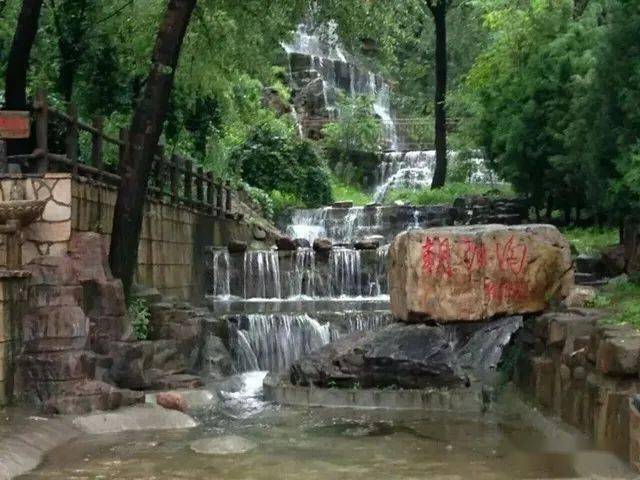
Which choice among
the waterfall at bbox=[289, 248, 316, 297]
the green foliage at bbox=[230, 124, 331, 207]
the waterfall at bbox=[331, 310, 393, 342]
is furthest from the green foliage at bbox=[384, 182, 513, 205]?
the waterfall at bbox=[331, 310, 393, 342]

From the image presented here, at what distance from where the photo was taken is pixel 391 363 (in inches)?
453

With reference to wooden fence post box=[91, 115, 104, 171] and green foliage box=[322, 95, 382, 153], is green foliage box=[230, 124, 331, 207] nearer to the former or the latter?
green foliage box=[322, 95, 382, 153]

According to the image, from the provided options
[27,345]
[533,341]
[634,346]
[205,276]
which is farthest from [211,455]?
[205,276]

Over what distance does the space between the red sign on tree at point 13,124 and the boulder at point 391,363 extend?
4.52 m

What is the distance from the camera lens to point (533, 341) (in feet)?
36.3

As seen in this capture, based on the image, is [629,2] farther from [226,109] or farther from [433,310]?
[226,109]

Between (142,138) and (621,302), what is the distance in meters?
6.22

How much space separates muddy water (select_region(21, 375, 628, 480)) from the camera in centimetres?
765

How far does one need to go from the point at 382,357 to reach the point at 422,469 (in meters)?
3.73

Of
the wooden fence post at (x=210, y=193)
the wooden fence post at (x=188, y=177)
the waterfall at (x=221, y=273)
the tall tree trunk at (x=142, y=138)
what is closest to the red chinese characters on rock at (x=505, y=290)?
the tall tree trunk at (x=142, y=138)

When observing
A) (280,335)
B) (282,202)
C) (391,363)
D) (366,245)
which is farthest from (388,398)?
(282,202)

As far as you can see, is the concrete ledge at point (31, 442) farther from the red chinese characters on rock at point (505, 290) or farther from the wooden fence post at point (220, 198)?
the wooden fence post at point (220, 198)

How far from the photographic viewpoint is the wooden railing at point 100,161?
37.0ft

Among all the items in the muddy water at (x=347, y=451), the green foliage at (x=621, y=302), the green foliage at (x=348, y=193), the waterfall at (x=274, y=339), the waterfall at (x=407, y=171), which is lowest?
the muddy water at (x=347, y=451)
